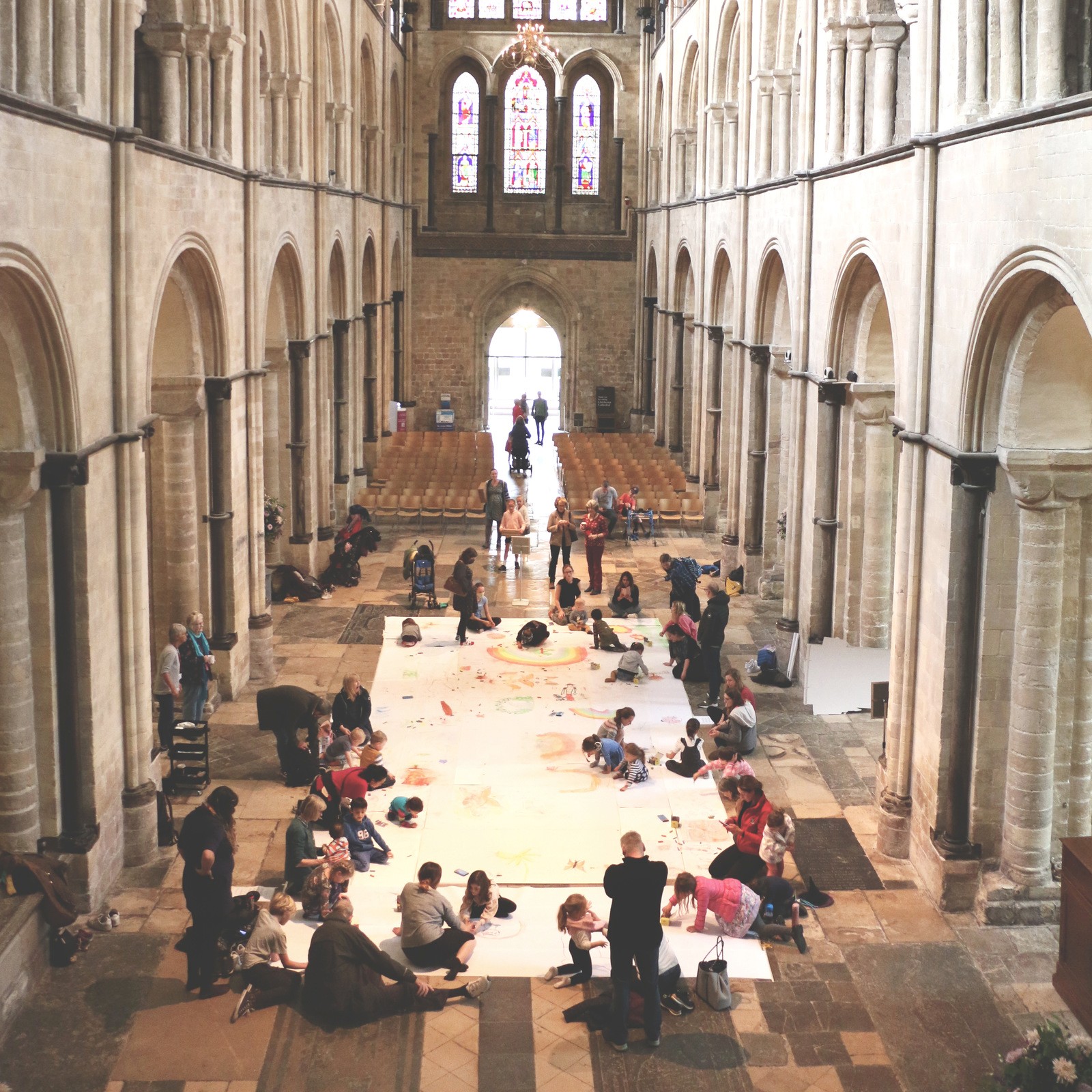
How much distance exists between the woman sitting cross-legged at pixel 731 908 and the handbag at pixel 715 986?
75 centimetres

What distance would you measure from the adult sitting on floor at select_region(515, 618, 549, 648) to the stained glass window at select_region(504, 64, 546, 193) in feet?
73.4

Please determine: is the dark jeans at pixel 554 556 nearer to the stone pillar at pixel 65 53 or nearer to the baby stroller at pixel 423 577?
the baby stroller at pixel 423 577

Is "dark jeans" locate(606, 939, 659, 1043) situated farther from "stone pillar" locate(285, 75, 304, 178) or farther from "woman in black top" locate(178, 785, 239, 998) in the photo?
"stone pillar" locate(285, 75, 304, 178)

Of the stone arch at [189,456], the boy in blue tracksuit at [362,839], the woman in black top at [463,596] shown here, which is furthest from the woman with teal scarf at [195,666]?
the woman in black top at [463,596]

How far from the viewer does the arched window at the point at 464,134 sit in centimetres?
3806

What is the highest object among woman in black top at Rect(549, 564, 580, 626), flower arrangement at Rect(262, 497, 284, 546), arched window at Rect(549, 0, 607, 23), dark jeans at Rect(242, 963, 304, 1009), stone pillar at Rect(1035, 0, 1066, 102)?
arched window at Rect(549, 0, 607, 23)

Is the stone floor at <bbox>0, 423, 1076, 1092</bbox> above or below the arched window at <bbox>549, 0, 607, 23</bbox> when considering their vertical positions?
below

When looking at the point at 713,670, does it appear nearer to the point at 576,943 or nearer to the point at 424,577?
the point at 424,577

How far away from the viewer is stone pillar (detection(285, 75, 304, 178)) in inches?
819

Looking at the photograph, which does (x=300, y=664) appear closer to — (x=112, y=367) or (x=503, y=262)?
(x=112, y=367)

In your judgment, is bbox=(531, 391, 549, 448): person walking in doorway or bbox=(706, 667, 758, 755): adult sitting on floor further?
bbox=(531, 391, 549, 448): person walking in doorway

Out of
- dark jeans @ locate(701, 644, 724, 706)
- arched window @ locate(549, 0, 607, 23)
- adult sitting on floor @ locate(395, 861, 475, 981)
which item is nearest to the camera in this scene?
adult sitting on floor @ locate(395, 861, 475, 981)

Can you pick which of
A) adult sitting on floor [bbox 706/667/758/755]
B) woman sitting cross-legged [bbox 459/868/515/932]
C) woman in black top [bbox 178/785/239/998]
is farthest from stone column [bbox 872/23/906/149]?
woman in black top [bbox 178/785/239/998]

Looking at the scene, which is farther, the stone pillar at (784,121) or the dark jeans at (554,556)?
the dark jeans at (554,556)
